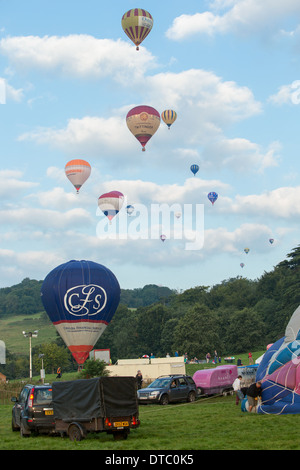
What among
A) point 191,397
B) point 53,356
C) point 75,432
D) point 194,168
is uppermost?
point 194,168

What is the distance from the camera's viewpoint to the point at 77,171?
7062 cm

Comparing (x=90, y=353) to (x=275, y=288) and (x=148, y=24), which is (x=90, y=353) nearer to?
(x=148, y=24)

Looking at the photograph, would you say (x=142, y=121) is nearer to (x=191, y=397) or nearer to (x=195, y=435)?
(x=191, y=397)

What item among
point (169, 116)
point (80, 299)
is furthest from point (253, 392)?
point (169, 116)

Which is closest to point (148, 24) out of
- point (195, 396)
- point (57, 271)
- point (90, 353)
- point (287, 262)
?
point (57, 271)

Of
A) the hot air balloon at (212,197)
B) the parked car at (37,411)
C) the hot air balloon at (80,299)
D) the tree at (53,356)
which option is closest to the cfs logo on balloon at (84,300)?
the hot air balloon at (80,299)

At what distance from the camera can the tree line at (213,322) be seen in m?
107

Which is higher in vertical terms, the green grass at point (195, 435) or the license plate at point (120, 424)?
the license plate at point (120, 424)

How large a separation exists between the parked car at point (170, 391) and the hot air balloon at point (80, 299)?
17535mm

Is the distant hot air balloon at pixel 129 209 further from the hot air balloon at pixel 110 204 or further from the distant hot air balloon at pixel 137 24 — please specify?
the distant hot air balloon at pixel 137 24

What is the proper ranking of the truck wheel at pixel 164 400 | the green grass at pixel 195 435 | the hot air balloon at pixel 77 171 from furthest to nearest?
the hot air balloon at pixel 77 171 < the truck wheel at pixel 164 400 < the green grass at pixel 195 435

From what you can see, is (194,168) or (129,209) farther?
(129,209)

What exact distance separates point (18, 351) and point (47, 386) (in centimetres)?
15839

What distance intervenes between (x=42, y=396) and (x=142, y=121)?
160ft
